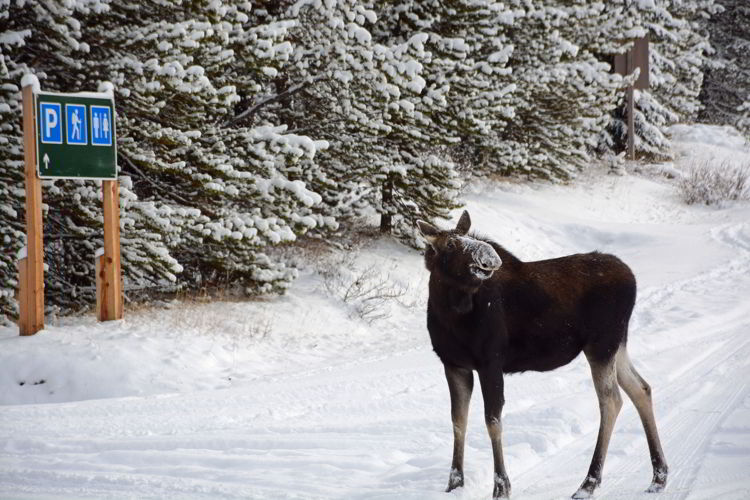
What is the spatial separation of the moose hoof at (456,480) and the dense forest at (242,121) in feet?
21.1

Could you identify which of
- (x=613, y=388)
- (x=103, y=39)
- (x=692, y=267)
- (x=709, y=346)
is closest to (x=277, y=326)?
(x=103, y=39)

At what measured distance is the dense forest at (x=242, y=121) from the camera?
10109mm

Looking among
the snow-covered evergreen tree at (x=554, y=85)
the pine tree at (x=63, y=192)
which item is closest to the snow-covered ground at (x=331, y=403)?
the pine tree at (x=63, y=192)

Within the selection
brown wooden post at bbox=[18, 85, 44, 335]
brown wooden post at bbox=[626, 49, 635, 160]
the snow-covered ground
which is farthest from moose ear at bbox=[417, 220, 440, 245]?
brown wooden post at bbox=[626, 49, 635, 160]

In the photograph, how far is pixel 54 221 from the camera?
1082 centimetres

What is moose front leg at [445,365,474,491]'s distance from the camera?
15.4 feet

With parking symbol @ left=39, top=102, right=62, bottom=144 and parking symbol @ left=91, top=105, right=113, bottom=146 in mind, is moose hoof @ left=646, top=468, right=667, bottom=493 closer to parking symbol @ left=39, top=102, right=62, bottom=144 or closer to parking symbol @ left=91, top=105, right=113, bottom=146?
parking symbol @ left=91, top=105, right=113, bottom=146

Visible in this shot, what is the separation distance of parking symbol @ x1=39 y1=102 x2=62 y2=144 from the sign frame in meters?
0.02

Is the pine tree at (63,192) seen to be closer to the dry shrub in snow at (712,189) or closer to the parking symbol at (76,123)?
the parking symbol at (76,123)

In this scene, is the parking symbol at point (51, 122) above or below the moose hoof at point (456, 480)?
above

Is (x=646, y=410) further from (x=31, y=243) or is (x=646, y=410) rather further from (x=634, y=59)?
(x=634, y=59)

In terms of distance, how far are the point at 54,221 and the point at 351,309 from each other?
4772 millimetres

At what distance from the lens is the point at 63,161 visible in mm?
9180

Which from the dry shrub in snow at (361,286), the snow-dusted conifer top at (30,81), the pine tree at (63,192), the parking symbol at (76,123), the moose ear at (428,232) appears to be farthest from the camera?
the dry shrub in snow at (361,286)
